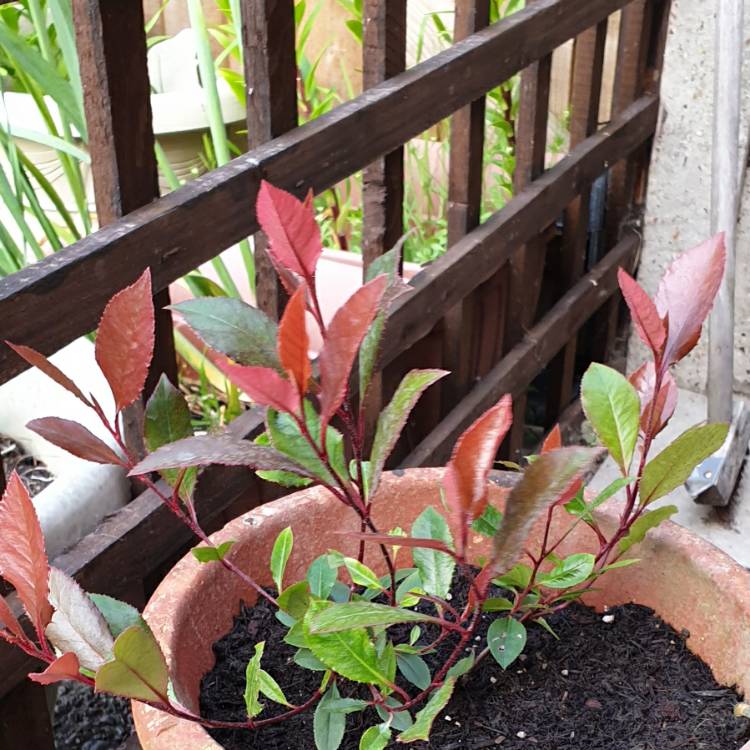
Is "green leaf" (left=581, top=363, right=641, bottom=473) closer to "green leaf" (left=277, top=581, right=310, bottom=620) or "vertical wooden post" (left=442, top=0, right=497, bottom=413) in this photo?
"green leaf" (left=277, top=581, right=310, bottom=620)

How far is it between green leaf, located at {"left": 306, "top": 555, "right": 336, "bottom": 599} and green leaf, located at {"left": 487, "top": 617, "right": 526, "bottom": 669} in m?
0.13

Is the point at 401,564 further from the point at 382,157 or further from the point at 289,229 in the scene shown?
the point at 382,157

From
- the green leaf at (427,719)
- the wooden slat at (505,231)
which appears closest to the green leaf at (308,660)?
the green leaf at (427,719)

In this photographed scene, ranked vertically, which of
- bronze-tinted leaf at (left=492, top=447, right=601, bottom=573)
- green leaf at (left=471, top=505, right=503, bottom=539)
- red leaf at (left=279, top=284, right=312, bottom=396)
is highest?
red leaf at (left=279, top=284, right=312, bottom=396)

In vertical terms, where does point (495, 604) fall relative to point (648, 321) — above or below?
below

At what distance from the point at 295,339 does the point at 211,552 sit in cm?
31

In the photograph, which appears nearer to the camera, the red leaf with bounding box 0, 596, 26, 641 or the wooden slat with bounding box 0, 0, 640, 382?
the red leaf with bounding box 0, 596, 26, 641

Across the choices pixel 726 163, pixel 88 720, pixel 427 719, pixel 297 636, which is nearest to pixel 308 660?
pixel 297 636

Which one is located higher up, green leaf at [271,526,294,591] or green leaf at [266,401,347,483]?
green leaf at [266,401,347,483]

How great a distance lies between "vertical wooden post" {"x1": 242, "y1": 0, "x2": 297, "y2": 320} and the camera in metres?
1.12

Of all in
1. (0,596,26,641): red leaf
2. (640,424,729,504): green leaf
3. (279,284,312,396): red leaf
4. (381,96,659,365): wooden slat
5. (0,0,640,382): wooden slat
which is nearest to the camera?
(279,284,312,396): red leaf

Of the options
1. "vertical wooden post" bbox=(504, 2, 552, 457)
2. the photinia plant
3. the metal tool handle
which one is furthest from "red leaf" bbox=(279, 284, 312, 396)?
the metal tool handle

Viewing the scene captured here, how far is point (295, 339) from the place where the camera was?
0.51 metres

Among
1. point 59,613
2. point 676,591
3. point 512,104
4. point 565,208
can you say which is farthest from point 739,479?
point 59,613
